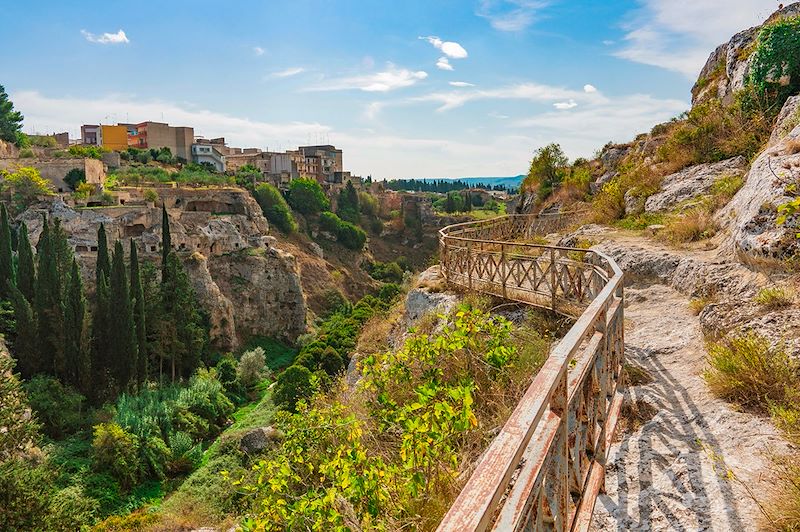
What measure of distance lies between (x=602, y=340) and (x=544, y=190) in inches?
1009

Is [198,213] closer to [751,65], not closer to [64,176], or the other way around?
[64,176]

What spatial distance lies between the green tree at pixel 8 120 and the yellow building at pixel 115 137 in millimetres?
16005

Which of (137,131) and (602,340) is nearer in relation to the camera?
(602,340)

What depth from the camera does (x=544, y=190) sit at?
90.7ft

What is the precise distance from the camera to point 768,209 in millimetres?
6297

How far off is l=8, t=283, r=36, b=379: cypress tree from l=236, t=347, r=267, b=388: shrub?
518 inches

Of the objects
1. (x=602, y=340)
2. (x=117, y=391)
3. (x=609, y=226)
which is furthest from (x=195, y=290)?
(x=602, y=340)

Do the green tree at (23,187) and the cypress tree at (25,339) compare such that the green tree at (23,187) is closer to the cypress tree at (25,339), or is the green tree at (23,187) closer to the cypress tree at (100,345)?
the cypress tree at (25,339)

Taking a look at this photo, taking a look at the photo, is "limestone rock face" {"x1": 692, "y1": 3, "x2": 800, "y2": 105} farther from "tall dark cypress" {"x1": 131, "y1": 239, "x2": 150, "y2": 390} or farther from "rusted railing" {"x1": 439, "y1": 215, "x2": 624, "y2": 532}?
"tall dark cypress" {"x1": 131, "y1": 239, "x2": 150, "y2": 390}

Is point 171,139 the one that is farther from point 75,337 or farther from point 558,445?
point 558,445

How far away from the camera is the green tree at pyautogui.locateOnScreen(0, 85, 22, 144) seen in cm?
6425

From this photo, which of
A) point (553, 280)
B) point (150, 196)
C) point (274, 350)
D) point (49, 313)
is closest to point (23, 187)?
point (150, 196)

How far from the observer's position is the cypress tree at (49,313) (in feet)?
96.3

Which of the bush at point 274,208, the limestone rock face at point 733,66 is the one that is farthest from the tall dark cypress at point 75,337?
the bush at point 274,208
